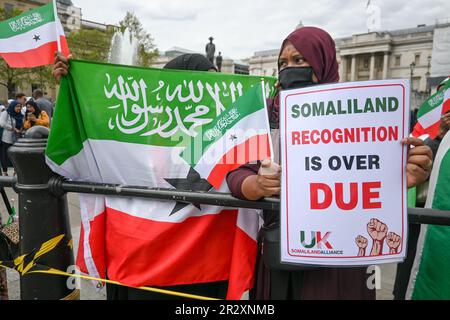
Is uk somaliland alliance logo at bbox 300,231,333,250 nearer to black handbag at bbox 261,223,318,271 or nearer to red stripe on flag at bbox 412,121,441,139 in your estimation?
black handbag at bbox 261,223,318,271

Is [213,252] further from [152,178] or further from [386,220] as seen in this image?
[386,220]

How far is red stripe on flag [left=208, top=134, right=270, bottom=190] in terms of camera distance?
4.65 ft

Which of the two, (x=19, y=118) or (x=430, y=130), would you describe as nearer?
(x=430, y=130)

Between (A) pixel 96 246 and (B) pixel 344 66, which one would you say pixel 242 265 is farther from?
Answer: (B) pixel 344 66

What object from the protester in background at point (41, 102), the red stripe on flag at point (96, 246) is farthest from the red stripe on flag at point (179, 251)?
the protester in background at point (41, 102)

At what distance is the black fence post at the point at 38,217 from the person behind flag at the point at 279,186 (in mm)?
980

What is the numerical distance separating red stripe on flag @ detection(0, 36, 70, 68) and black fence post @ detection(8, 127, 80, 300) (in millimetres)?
461

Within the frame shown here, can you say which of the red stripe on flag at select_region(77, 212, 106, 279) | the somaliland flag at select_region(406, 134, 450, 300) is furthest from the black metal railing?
the somaliland flag at select_region(406, 134, 450, 300)

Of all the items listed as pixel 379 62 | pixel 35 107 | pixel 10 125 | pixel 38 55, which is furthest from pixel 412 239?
Result: pixel 379 62

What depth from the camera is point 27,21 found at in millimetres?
2018

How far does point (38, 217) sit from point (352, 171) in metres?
1.53

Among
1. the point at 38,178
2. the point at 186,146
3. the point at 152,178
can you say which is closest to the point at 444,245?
the point at 186,146

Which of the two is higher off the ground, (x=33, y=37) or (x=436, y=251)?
(x=33, y=37)

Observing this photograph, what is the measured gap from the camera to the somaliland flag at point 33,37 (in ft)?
6.49
